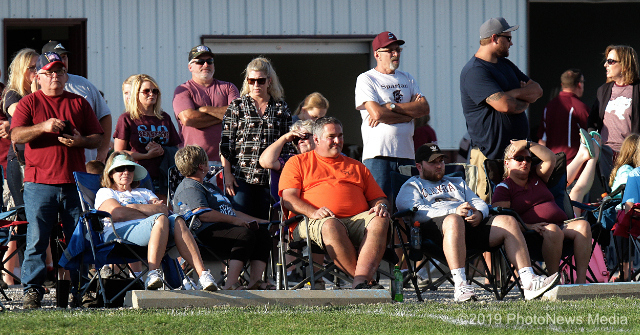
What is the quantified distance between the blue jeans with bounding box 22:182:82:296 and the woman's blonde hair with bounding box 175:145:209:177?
2.70 ft

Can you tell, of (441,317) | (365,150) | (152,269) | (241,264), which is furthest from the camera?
(365,150)

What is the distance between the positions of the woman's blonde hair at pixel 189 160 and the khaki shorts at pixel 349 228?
978mm

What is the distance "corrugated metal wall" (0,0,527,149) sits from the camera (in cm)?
1050

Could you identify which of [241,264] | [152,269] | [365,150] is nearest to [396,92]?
[365,150]

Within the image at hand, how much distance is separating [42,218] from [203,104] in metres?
2.09

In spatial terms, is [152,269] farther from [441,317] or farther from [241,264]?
[441,317]

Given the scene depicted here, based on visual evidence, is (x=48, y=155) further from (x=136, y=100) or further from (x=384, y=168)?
(x=384, y=168)

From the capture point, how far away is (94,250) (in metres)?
5.96

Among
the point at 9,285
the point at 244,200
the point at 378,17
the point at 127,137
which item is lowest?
the point at 9,285

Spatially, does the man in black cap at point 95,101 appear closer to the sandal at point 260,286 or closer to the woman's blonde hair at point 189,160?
the woman's blonde hair at point 189,160

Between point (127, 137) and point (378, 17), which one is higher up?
point (378, 17)

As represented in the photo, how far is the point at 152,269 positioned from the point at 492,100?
3005 millimetres

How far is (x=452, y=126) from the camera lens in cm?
1108

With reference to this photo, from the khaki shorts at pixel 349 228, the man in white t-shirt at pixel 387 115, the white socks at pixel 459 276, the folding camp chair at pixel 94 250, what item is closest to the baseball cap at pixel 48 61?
the folding camp chair at pixel 94 250
